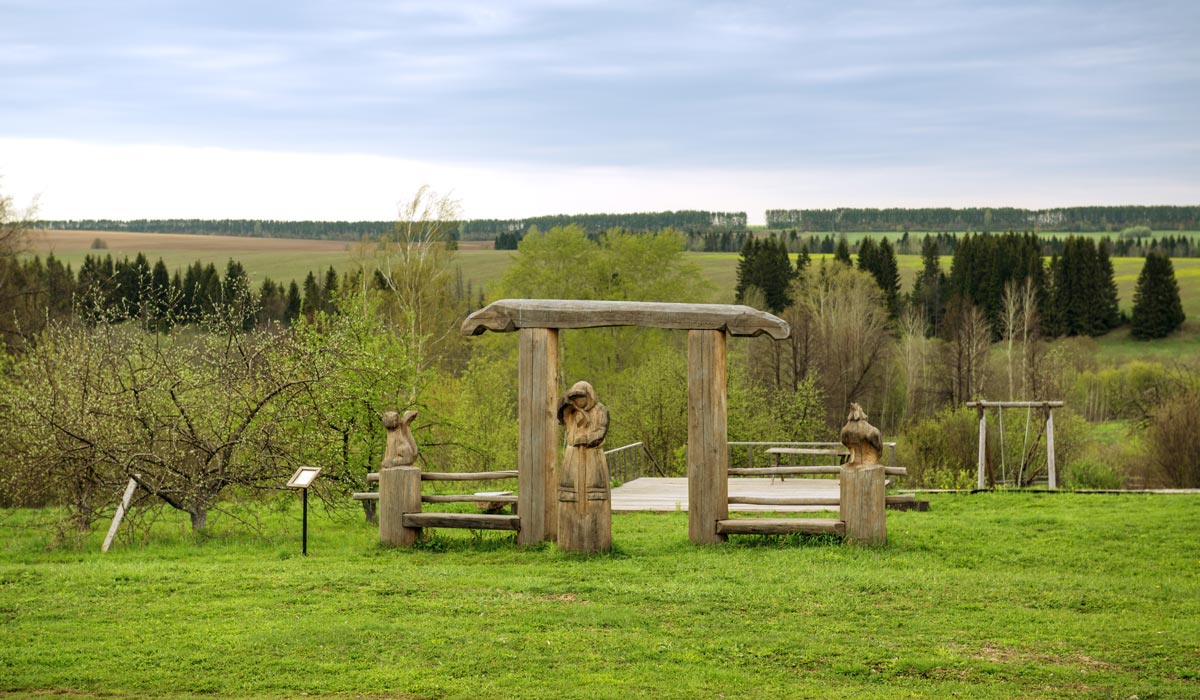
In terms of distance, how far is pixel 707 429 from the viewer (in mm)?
14562

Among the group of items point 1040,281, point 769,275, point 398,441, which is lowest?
point 398,441

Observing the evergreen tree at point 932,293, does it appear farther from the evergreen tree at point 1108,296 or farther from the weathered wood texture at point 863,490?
the weathered wood texture at point 863,490

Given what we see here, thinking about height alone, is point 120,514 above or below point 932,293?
below

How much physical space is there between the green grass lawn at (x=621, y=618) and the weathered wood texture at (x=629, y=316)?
2.73 m

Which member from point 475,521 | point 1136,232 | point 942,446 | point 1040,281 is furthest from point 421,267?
point 1136,232

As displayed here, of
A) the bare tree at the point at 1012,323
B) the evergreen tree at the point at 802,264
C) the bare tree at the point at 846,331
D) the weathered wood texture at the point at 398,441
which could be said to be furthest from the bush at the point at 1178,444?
the evergreen tree at the point at 802,264

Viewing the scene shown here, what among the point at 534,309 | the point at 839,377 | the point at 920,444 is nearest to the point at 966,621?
the point at 534,309

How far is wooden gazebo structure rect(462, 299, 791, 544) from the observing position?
14508 mm

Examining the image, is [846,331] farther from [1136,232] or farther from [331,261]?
[1136,232]

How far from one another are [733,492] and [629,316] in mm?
9174

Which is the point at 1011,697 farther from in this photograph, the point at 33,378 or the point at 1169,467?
the point at 1169,467

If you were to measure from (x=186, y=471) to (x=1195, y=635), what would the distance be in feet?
40.5

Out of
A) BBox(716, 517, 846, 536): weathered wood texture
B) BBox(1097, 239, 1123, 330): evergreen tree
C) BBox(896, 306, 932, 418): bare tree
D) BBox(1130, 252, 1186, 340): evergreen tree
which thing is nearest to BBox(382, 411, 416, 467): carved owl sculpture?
BBox(716, 517, 846, 536): weathered wood texture

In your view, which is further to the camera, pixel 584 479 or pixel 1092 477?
pixel 1092 477
